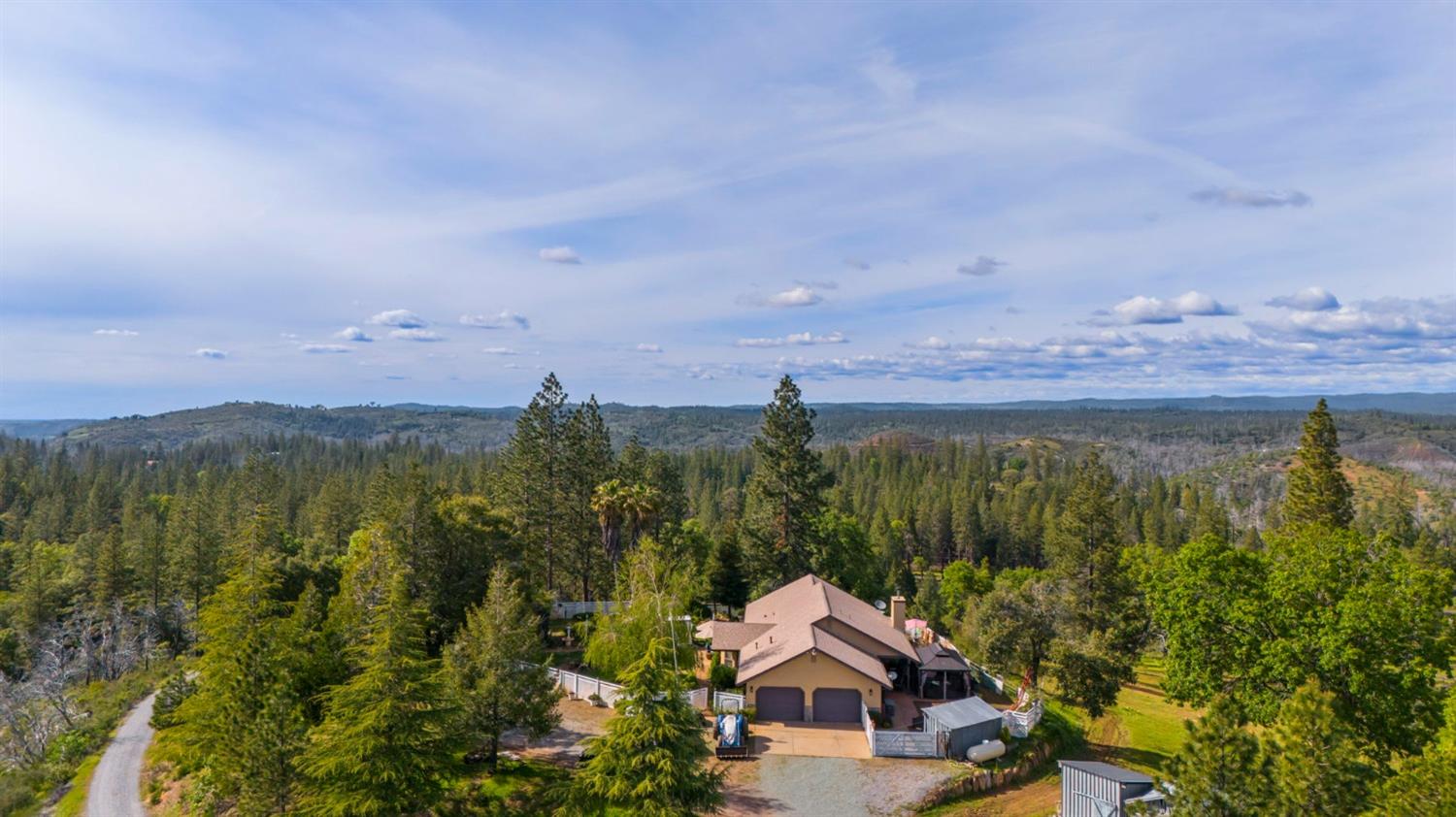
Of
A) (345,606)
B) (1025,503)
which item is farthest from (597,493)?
(1025,503)

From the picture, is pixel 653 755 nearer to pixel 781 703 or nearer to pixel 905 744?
pixel 905 744

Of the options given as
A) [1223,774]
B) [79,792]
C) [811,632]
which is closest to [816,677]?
[811,632]

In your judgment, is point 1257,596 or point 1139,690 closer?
point 1257,596

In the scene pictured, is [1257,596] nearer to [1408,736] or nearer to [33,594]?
[1408,736]

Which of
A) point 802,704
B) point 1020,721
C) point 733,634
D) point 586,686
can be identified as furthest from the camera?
point 733,634

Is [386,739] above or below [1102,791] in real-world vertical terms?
above

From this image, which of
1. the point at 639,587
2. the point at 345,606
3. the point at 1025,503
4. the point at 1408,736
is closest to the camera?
the point at 1408,736

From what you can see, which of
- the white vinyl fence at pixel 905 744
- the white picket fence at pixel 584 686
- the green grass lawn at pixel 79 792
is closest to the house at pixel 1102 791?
the white vinyl fence at pixel 905 744

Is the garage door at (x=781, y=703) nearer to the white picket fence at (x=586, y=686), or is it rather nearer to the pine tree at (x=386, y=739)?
the white picket fence at (x=586, y=686)
